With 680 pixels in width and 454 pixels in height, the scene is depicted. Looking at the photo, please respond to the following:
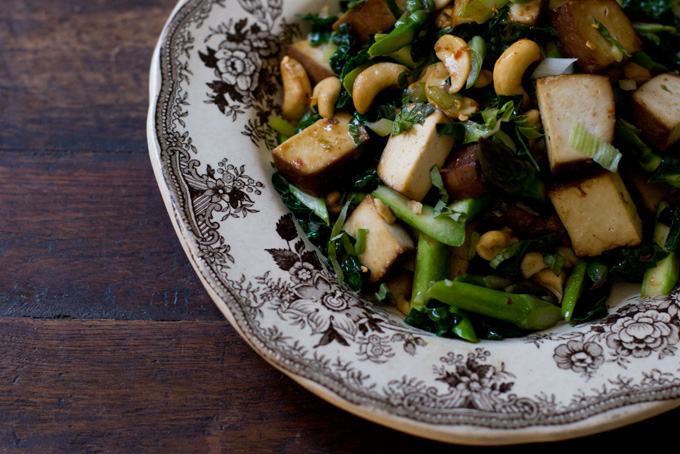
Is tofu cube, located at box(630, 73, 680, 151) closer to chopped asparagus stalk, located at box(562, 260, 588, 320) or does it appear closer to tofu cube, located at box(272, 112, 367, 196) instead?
chopped asparagus stalk, located at box(562, 260, 588, 320)

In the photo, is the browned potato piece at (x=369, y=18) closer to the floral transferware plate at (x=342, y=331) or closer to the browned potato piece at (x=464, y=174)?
the floral transferware plate at (x=342, y=331)

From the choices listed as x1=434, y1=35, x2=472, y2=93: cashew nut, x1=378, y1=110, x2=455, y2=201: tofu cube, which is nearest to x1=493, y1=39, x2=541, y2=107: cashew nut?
x1=434, y1=35, x2=472, y2=93: cashew nut

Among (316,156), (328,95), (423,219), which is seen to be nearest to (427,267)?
(423,219)

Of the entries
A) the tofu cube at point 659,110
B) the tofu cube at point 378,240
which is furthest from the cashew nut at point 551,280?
the tofu cube at point 659,110

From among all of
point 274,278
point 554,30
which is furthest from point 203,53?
point 554,30

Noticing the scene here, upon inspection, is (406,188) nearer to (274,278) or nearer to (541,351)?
(274,278)

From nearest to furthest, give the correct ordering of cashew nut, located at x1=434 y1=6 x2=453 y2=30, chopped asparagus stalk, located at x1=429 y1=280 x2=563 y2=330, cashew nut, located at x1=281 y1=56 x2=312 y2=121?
chopped asparagus stalk, located at x1=429 y1=280 x2=563 y2=330 → cashew nut, located at x1=434 y1=6 x2=453 y2=30 → cashew nut, located at x1=281 y1=56 x2=312 y2=121
